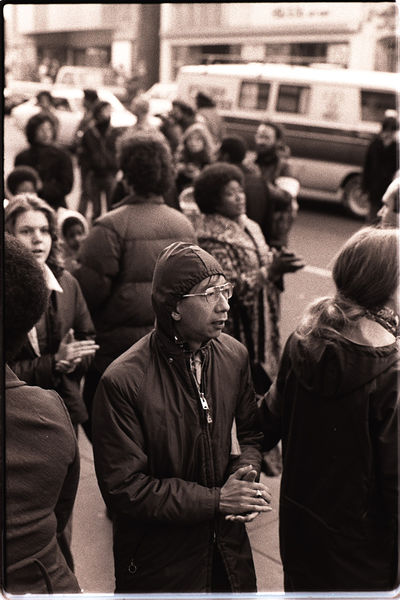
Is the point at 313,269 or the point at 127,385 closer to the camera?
→ the point at 127,385

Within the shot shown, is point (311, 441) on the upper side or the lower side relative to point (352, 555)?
Result: upper

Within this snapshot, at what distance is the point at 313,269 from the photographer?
9219 millimetres

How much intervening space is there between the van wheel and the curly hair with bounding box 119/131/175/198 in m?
9.16

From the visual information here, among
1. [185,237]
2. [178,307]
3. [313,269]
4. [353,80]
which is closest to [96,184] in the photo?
[313,269]

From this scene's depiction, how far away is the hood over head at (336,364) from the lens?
75.7 inches

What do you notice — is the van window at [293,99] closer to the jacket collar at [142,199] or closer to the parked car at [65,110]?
the parked car at [65,110]

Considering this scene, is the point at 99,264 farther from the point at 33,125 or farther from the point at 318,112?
the point at 318,112

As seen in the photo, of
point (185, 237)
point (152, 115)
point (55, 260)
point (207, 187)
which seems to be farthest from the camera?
point (152, 115)

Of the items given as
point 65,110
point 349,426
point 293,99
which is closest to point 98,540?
point 349,426

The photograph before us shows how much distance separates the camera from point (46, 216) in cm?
317

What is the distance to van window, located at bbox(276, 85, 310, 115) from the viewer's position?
43.7ft

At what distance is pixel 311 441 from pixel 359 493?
0.18m

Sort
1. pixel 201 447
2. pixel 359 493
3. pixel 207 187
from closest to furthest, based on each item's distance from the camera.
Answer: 1. pixel 359 493
2. pixel 201 447
3. pixel 207 187

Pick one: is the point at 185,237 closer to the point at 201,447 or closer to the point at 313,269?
the point at 201,447
